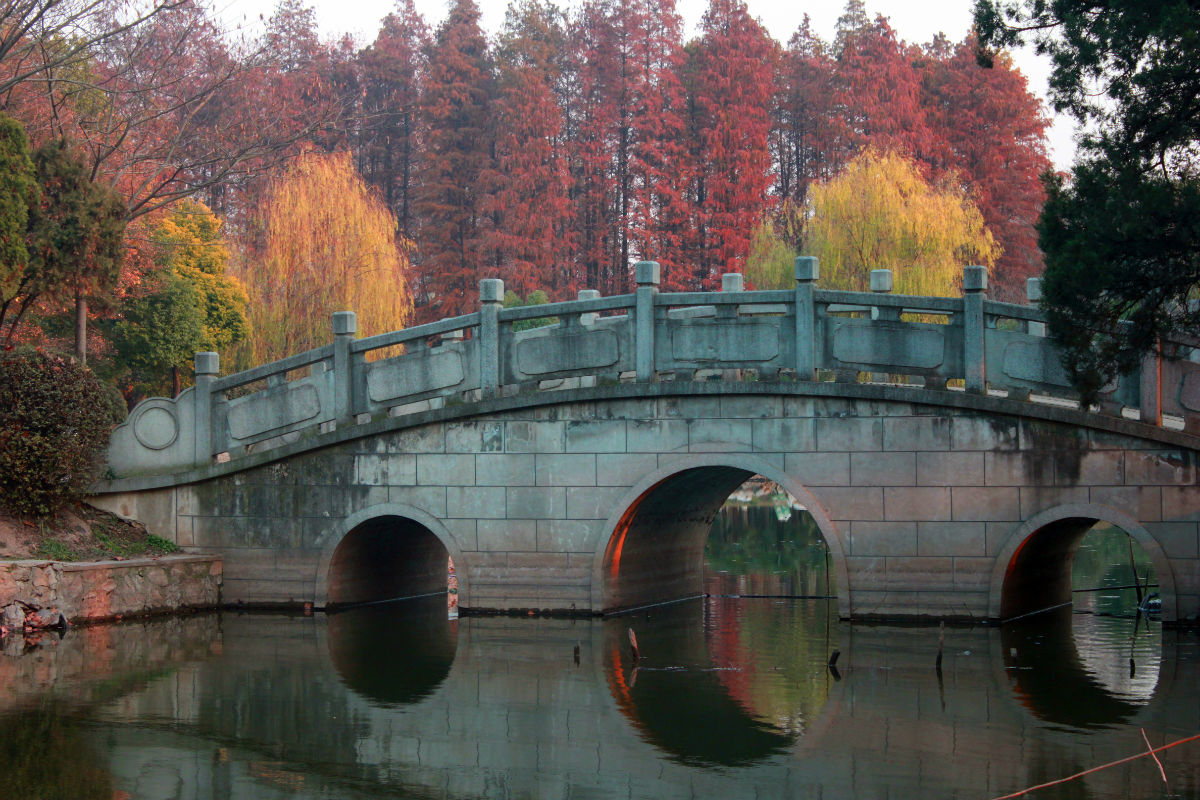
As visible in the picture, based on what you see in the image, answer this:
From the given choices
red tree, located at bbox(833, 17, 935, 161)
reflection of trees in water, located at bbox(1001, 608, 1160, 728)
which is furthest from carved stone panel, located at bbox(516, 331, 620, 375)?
red tree, located at bbox(833, 17, 935, 161)

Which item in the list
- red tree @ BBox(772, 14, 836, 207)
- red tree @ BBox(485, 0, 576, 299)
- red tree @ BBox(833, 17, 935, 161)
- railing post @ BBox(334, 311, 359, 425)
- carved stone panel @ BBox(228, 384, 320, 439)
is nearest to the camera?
railing post @ BBox(334, 311, 359, 425)

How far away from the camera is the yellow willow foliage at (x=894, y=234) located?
27.0 metres

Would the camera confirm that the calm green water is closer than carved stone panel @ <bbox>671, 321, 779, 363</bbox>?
Yes

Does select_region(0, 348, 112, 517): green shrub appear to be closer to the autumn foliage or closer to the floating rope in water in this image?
the floating rope in water

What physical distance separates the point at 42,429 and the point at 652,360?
6265 mm

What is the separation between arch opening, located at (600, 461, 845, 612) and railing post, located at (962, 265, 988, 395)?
6.25 feet

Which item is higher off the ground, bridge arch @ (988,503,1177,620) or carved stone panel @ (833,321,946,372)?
carved stone panel @ (833,321,946,372)

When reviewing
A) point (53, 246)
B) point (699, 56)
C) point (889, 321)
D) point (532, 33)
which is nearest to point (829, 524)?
point (889, 321)

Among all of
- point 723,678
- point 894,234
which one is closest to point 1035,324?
point 723,678

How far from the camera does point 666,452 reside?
1334 centimetres

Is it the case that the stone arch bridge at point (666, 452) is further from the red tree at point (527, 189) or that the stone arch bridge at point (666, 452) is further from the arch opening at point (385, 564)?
the red tree at point (527, 189)

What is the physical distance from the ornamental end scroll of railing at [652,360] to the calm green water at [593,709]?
211cm

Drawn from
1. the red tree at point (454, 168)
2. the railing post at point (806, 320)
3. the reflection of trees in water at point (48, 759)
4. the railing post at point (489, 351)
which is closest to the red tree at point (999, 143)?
the red tree at point (454, 168)

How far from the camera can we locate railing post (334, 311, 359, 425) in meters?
14.3
